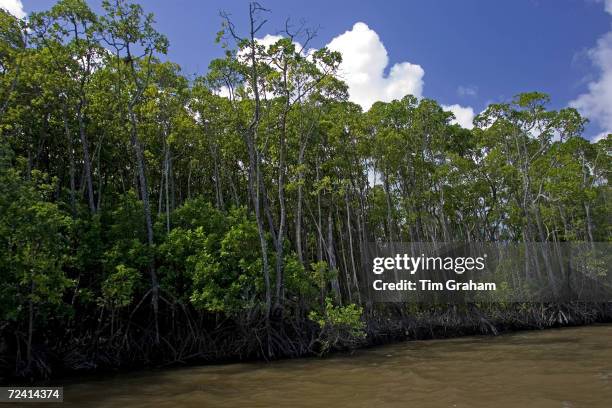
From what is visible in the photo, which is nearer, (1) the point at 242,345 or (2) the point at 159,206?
(1) the point at 242,345

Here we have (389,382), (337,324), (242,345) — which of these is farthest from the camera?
(337,324)

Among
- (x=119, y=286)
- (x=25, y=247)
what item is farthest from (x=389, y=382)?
(x=25, y=247)

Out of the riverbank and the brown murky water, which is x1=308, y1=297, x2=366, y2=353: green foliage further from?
the brown murky water

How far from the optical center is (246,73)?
1407 cm

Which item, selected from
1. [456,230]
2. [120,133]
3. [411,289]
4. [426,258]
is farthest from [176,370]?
[456,230]

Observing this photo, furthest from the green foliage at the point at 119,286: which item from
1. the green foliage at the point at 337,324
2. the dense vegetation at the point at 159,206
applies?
the green foliage at the point at 337,324

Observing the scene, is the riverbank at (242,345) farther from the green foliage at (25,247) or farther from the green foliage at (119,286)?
the green foliage at (25,247)

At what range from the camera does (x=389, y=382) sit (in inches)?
372

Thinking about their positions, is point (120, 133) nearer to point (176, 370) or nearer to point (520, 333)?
point (176, 370)

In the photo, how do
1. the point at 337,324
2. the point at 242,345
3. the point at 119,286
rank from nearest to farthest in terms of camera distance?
the point at 119,286 < the point at 242,345 < the point at 337,324

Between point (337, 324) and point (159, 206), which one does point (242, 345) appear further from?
point (159, 206)

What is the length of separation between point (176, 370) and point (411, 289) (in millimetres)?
10193

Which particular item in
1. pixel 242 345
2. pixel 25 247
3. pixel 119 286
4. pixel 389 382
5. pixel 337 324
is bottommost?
pixel 389 382

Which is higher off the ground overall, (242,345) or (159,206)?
(159,206)
